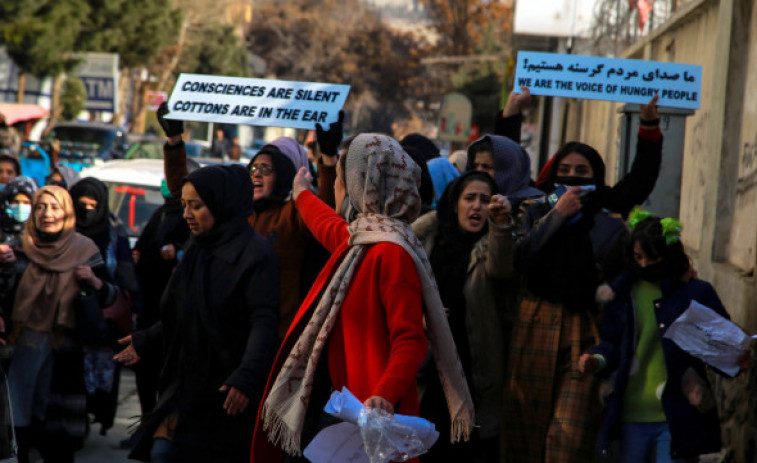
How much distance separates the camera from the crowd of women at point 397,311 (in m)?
3.76

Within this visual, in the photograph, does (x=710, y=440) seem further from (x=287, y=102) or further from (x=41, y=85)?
(x=41, y=85)

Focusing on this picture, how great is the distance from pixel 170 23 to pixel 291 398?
43.9m

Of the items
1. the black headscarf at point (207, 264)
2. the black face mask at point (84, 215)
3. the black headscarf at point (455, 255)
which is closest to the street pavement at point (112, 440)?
the black face mask at point (84, 215)

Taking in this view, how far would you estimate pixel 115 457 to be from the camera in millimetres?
7074

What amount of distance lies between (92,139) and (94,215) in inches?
887

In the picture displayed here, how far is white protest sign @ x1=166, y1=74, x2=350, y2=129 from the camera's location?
20.1 feet

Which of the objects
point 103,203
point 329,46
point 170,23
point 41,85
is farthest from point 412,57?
point 103,203

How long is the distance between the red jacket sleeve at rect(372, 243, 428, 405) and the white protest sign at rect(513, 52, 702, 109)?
2.53 metres

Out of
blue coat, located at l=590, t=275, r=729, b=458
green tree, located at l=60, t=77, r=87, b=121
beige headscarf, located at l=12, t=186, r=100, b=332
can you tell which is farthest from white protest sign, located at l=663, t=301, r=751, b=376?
green tree, located at l=60, t=77, r=87, b=121

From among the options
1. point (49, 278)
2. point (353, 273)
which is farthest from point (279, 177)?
point (353, 273)

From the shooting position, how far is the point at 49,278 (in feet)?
A: 20.2

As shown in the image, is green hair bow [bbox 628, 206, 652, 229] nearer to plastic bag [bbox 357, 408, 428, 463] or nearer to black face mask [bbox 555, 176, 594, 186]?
black face mask [bbox 555, 176, 594, 186]

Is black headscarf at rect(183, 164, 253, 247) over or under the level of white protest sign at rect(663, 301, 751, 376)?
over

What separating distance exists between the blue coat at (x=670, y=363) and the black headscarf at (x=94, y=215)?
10.7 ft
